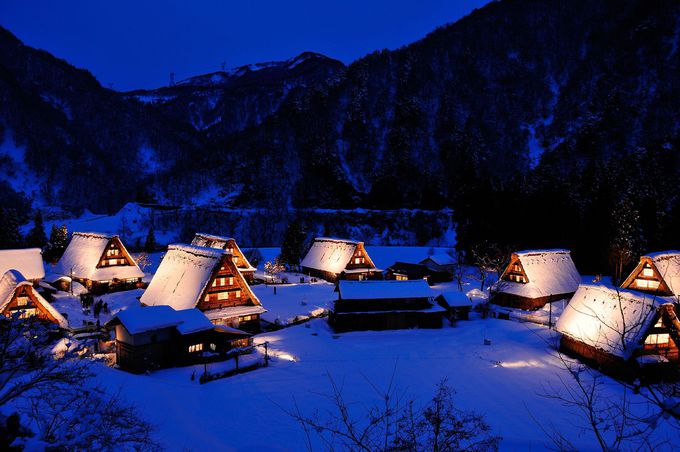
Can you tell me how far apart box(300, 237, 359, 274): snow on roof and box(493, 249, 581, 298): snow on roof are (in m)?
17.9

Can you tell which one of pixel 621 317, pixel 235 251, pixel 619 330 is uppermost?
pixel 235 251

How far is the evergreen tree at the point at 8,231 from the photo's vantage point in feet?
168

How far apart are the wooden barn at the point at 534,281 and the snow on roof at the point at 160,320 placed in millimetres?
28149

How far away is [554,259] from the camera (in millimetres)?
40125

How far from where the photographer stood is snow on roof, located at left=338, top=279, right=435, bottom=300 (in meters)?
31.8

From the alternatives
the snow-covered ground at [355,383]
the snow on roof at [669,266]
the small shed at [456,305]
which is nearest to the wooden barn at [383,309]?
the snow-covered ground at [355,383]

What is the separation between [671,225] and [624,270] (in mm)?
8262

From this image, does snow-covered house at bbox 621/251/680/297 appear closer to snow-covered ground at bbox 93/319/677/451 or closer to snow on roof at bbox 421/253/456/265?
snow-covered ground at bbox 93/319/677/451

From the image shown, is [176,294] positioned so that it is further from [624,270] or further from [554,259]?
[624,270]

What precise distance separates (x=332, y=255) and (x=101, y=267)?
26.3 metres

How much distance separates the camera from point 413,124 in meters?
112

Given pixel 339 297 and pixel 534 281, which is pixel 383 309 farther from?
pixel 534 281

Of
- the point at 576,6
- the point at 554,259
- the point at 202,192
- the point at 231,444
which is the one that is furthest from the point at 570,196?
the point at 576,6

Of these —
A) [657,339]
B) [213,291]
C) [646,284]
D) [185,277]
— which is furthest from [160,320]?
[646,284]
